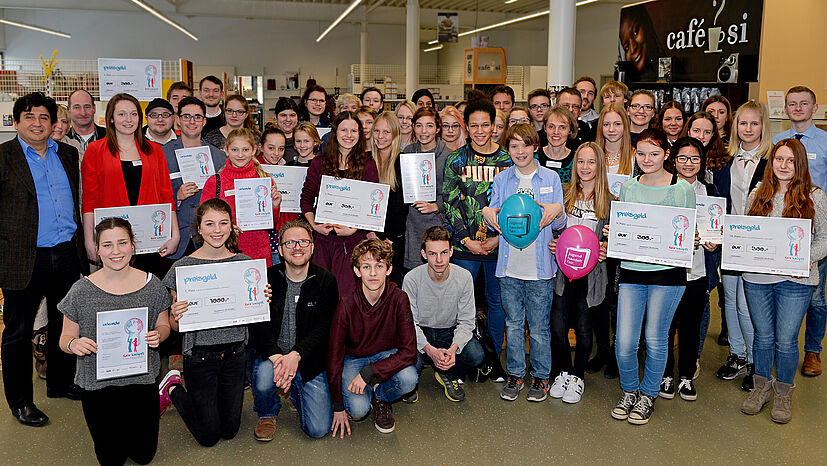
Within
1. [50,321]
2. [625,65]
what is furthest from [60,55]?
[50,321]

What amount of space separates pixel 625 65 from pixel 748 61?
2.04 metres

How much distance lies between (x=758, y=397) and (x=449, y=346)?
5.95ft

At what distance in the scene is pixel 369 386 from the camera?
11.4 feet

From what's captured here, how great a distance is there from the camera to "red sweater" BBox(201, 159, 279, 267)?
3.83 metres

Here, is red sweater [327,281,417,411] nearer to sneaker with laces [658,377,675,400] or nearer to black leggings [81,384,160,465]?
black leggings [81,384,160,465]

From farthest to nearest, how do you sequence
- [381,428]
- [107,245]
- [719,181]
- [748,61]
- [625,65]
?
[625,65] → [748,61] → [719,181] → [381,428] → [107,245]

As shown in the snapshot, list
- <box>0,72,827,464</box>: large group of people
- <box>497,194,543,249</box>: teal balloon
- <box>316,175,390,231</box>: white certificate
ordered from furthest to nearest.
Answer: <box>316,175,390,231</box>: white certificate, <box>497,194,543,249</box>: teal balloon, <box>0,72,827,464</box>: large group of people

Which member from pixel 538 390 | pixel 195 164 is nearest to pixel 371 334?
pixel 538 390

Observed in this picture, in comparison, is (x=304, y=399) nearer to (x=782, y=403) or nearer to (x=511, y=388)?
(x=511, y=388)

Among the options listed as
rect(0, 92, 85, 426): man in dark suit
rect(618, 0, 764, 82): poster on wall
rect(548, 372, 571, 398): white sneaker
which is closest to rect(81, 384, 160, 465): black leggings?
rect(0, 92, 85, 426): man in dark suit

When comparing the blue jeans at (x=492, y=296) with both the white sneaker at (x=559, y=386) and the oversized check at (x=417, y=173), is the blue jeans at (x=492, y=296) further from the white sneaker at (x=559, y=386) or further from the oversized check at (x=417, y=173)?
the oversized check at (x=417, y=173)

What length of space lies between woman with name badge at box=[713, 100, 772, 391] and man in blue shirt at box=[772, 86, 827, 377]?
0.47m

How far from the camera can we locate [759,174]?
12.4ft

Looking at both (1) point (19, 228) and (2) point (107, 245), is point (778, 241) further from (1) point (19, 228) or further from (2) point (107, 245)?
(1) point (19, 228)
